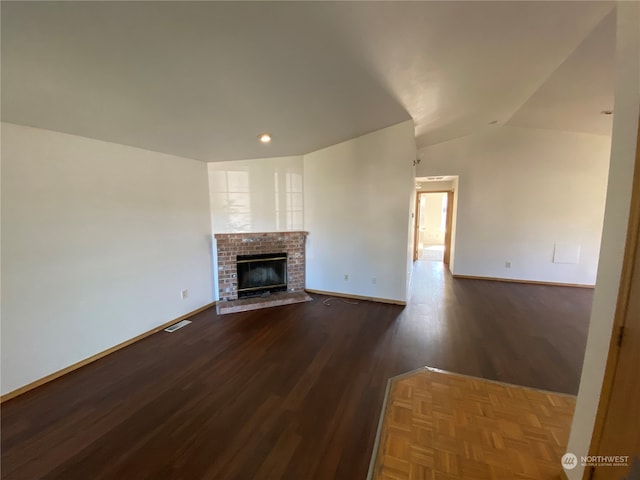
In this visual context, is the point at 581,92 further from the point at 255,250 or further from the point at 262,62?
the point at 255,250

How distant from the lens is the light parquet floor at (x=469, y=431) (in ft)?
4.92

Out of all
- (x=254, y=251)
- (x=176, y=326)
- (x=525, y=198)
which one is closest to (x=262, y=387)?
(x=176, y=326)

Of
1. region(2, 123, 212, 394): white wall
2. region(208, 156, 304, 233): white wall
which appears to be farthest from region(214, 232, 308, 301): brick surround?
region(2, 123, 212, 394): white wall

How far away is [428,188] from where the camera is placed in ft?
23.7

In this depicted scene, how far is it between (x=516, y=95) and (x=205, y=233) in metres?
4.91

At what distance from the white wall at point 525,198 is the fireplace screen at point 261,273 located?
3.90 metres

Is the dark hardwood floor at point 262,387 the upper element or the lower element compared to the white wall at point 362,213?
lower

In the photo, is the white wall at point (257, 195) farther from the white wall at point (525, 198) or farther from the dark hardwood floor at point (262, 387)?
the white wall at point (525, 198)

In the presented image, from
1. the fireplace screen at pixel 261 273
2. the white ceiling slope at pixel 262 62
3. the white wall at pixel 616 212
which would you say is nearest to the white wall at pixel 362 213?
the fireplace screen at pixel 261 273

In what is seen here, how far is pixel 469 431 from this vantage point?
176 cm

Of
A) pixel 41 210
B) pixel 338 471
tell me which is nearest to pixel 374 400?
pixel 338 471

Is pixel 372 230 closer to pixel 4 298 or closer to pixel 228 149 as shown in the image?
pixel 228 149

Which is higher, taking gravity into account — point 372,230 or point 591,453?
point 372,230
